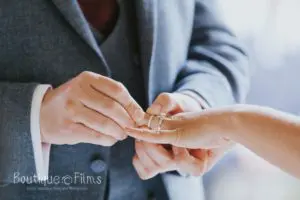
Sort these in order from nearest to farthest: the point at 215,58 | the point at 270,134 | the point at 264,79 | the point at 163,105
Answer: the point at 270,134, the point at 163,105, the point at 215,58, the point at 264,79

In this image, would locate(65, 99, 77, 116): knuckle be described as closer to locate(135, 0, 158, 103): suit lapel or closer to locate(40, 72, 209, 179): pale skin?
locate(40, 72, 209, 179): pale skin

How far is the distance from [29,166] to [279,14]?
0.68 m

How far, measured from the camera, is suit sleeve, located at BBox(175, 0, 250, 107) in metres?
0.97

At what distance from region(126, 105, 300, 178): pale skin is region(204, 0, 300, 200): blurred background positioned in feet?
1.29

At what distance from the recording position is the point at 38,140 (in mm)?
822

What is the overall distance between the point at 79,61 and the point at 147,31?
0.13 metres

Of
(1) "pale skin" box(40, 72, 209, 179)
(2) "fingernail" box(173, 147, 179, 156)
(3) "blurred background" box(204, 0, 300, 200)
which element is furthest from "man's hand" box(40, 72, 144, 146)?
(3) "blurred background" box(204, 0, 300, 200)

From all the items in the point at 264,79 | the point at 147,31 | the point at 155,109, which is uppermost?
the point at 147,31

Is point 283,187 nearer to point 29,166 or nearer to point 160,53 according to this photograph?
point 160,53

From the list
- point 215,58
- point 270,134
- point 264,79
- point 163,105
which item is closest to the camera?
point 270,134

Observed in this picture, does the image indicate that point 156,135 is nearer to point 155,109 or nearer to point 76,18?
point 155,109

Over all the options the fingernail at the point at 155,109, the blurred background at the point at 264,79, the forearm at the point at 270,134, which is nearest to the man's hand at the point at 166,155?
the fingernail at the point at 155,109

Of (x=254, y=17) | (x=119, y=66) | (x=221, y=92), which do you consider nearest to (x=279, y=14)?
(x=254, y=17)

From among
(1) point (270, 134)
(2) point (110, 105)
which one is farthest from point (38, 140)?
(1) point (270, 134)
